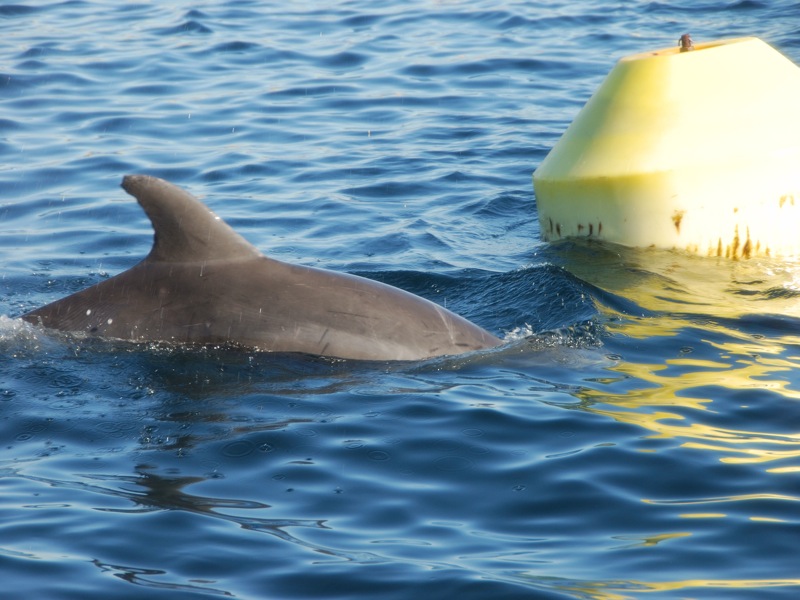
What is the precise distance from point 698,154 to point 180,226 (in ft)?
14.0

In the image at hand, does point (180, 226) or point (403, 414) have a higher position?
point (180, 226)

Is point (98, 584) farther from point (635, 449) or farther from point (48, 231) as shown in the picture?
point (48, 231)

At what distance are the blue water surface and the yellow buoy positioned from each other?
0.28 meters

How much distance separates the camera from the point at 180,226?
724 cm

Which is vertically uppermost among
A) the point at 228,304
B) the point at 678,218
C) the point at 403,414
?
the point at 228,304

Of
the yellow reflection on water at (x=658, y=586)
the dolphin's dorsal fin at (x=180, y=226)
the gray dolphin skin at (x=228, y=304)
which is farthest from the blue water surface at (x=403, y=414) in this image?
the dolphin's dorsal fin at (x=180, y=226)

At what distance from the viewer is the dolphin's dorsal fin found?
7.14 meters

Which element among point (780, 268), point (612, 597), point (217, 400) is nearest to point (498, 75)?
point (780, 268)

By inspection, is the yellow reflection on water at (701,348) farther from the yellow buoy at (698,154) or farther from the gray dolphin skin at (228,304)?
the gray dolphin skin at (228,304)

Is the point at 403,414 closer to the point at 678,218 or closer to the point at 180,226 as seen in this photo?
the point at 180,226

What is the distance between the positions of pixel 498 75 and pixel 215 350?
11.9 m

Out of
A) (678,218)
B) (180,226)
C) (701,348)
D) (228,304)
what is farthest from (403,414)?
(678,218)

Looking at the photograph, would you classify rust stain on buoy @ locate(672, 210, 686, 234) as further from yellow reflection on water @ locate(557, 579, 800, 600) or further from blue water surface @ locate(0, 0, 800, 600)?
yellow reflection on water @ locate(557, 579, 800, 600)

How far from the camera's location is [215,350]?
24.6 feet
